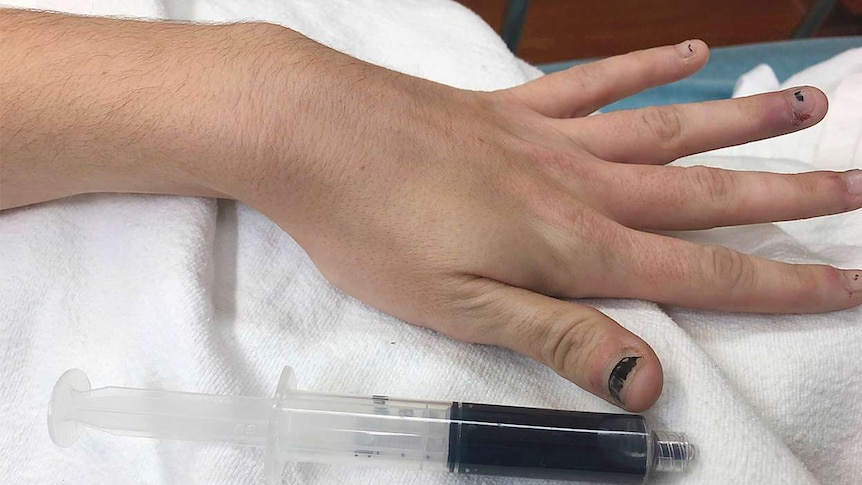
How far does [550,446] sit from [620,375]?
68mm

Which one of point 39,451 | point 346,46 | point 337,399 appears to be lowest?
point 39,451

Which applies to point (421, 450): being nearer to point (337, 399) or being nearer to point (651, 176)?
point (337, 399)

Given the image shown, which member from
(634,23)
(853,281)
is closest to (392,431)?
(853,281)

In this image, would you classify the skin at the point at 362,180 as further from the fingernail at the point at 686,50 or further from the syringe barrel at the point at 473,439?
the fingernail at the point at 686,50

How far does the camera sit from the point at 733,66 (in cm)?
108

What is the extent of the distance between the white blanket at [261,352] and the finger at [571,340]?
0.09 ft

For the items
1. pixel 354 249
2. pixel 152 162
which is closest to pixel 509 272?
pixel 354 249

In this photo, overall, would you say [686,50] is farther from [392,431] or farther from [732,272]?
[392,431]

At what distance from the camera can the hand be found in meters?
0.54

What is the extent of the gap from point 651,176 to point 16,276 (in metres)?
0.54

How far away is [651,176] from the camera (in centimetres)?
65

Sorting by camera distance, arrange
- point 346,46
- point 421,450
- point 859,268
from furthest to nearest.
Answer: point 346,46 → point 859,268 → point 421,450

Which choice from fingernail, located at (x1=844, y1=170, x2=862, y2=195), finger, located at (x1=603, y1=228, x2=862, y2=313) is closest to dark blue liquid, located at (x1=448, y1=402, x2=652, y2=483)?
finger, located at (x1=603, y1=228, x2=862, y2=313)

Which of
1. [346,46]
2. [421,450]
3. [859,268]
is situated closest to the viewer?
[421,450]
